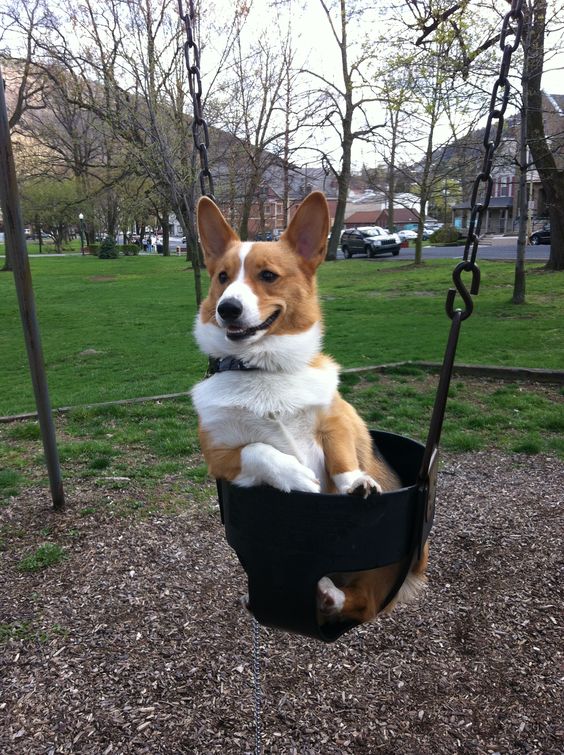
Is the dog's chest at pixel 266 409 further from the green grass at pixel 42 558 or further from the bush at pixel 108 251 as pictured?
the bush at pixel 108 251

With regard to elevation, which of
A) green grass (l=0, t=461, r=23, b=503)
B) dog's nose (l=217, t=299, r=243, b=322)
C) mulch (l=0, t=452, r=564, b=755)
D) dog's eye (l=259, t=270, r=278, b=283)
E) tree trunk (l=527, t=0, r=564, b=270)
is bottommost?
mulch (l=0, t=452, r=564, b=755)

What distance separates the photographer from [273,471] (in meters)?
2.14

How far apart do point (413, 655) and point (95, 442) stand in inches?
179

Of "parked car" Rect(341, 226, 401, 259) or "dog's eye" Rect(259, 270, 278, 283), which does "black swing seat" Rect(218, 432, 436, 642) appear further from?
"parked car" Rect(341, 226, 401, 259)

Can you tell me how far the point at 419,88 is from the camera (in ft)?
43.4

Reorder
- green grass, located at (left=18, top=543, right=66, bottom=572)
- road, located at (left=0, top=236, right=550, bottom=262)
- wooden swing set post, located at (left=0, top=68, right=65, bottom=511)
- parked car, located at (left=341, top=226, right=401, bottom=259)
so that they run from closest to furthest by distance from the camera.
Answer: green grass, located at (left=18, top=543, right=66, bottom=572)
wooden swing set post, located at (left=0, top=68, right=65, bottom=511)
road, located at (left=0, top=236, right=550, bottom=262)
parked car, located at (left=341, top=226, right=401, bottom=259)

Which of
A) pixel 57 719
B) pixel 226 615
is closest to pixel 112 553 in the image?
pixel 226 615

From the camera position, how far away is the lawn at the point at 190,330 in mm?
10180

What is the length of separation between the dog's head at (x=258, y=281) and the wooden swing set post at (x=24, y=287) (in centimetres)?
294

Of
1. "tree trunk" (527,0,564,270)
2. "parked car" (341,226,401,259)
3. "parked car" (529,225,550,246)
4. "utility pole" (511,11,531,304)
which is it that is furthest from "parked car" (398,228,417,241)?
"utility pole" (511,11,531,304)

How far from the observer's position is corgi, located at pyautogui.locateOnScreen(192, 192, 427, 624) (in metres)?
2.27

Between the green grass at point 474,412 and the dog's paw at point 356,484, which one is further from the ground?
the dog's paw at point 356,484

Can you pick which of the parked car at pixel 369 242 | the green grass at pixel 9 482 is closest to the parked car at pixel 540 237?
the parked car at pixel 369 242

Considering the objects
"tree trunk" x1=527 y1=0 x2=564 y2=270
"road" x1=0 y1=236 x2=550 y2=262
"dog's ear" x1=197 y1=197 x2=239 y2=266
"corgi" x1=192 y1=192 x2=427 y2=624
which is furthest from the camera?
"road" x1=0 y1=236 x2=550 y2=262
